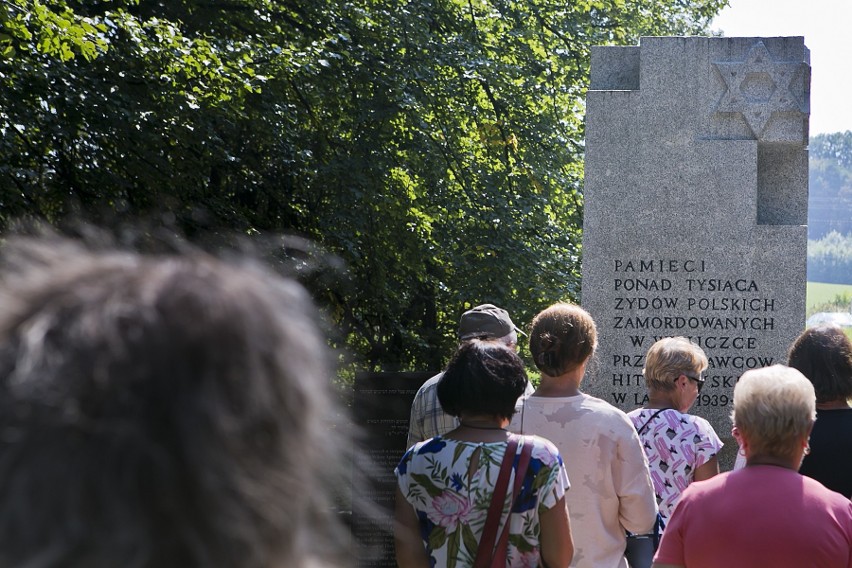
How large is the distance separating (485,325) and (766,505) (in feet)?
6.92

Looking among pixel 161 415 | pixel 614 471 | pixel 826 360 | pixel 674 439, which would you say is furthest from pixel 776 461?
pixel 161 415

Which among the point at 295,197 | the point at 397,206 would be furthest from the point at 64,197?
the point at 397,206

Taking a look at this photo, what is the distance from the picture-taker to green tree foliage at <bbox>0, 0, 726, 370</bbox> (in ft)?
33.8

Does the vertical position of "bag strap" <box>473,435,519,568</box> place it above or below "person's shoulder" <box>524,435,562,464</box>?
below

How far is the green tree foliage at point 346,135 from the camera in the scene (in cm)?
1031

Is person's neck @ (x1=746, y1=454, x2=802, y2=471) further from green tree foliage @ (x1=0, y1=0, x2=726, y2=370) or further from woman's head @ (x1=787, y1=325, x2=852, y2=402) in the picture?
green tree foliage @ (x1=0, y1=0, x2=726, y2=370)

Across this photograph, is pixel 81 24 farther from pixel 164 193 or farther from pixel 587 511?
A: pixel 587 511

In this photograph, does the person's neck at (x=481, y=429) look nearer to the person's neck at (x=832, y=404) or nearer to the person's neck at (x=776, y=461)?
the person's neck at (x=776, y=461)

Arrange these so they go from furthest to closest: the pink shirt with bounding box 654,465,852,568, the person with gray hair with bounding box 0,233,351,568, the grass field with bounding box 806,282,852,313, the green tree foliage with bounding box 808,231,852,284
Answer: the green tree foliage with bounding box 808,231,852,284
the grass field with bounding box 806,282,852,313
the pink shirt with bounding box 654,465,852,568
the person with gray hair with bounding box 0,233,351,568

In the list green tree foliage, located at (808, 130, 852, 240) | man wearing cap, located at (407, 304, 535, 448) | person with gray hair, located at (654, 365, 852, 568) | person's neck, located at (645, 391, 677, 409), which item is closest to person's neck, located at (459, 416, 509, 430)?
person with gray hair, located at (654, 365, 852, 568)

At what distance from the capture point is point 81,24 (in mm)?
9062

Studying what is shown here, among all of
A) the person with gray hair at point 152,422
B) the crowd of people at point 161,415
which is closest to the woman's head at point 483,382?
the crowd of people at point 161,415

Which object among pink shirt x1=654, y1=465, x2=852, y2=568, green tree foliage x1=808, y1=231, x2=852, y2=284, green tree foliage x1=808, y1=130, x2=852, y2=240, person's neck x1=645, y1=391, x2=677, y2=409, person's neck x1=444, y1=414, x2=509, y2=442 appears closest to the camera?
pink shirt x1=654, y1=465, x2=852, y2=568

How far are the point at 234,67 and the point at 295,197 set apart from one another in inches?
82.8
